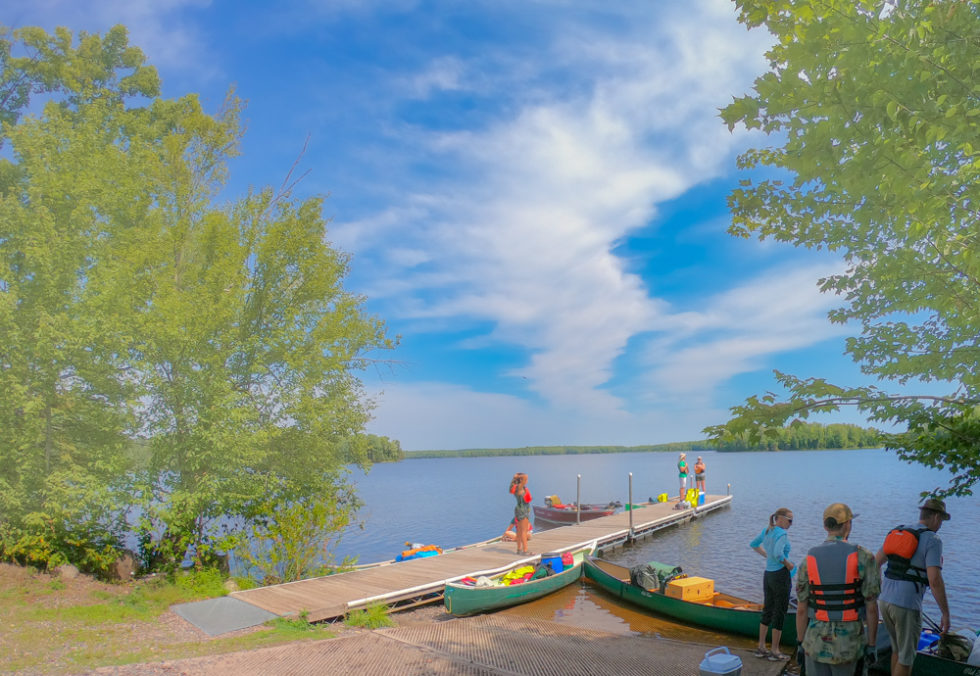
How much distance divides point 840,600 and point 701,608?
23.8 feet

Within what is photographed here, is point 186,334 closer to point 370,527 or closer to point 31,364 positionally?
point 31,364

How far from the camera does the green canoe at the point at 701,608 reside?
34.0 feet

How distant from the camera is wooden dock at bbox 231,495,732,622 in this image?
1112 centimetres

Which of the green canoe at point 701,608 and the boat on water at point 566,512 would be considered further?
the boat on water at point 566,512

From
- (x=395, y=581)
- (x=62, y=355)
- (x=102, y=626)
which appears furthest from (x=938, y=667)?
(x=62, y=355)

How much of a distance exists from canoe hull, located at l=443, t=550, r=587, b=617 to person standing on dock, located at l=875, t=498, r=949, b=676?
7.60 m

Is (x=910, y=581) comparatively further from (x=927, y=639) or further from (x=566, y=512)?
(x=566, y=512)

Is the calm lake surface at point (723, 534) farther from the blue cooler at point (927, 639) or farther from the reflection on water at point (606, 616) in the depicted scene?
the blue cooler at point (927, 639)

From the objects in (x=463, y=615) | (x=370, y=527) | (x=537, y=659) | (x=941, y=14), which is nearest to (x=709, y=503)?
(x=370, y=527)

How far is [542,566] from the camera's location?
14250mm

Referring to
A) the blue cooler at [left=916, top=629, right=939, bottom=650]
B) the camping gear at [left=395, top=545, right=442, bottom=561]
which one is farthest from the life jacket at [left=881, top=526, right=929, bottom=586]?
the camping gear at [left=395, top=545, right=442, bottom=561]

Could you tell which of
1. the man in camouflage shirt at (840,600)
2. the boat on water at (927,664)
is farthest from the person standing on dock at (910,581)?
the man in camouflage shirt at (840,600)

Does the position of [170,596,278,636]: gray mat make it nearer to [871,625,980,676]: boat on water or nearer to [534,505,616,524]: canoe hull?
[871,625,980,676]: boat on water

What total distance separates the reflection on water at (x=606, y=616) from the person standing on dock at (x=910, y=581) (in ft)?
14.9
